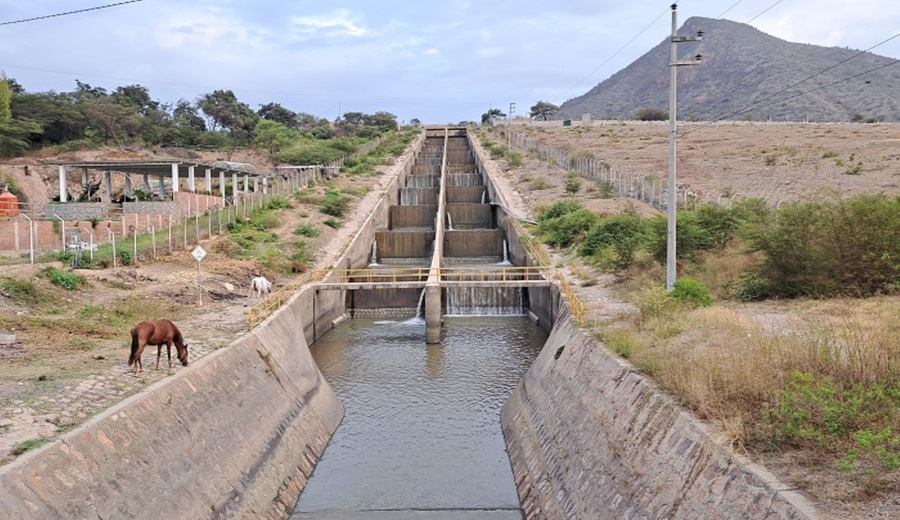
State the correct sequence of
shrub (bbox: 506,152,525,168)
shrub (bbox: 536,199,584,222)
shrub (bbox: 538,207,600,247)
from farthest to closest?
shrub (bbox: 506,152,525,168), shrub (bbox: 536,199,584,222), shrub (bbox: 538,207,600,247)

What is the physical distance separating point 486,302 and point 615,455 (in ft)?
71.7

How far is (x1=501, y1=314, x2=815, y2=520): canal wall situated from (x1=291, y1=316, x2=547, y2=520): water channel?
96 cm

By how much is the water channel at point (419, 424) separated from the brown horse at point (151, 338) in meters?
4.11

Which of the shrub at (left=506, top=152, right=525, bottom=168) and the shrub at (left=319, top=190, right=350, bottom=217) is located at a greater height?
the shrub at (left=506, top=152, right=525, bottom=168)

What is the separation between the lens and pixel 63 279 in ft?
67.6

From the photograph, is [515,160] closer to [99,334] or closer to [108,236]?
[108,236]

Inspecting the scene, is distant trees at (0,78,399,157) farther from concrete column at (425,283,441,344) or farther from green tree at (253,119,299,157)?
concrete column at (425,283,441,344)

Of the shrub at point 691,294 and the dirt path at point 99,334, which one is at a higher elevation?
the shrub at point 691,294

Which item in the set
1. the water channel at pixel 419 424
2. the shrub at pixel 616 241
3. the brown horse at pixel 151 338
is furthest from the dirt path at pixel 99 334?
the shrub at pixel 616 241

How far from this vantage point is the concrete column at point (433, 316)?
2691 centimetres

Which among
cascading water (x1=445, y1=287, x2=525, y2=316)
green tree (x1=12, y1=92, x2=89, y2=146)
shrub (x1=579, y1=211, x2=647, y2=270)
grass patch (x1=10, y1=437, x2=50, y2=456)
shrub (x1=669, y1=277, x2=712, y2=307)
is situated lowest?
cascading water (x1=445, y1=287, x2=525, y2=316)

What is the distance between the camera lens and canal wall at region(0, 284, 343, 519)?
8.48m

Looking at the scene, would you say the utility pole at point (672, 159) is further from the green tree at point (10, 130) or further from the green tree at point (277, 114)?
the green tree at point (277, 114)

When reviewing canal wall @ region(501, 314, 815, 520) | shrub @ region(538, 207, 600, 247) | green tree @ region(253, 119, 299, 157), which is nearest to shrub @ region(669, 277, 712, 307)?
canal wall @ region(501, 314, 815, 520)
